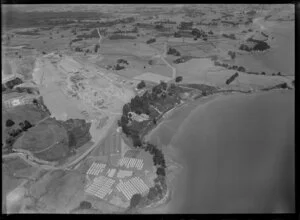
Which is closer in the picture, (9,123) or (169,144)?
(9,123)

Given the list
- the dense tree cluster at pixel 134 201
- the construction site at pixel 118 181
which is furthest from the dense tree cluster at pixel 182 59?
the dense tree cluster at pixel 134 201

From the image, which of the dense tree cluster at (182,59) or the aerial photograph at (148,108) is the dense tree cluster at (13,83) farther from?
the dense tree cluster at (182,59)

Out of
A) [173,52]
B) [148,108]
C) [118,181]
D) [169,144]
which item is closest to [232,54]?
[173,52]

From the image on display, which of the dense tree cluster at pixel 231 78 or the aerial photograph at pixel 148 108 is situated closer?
the aerial photograph at pixel 148 108

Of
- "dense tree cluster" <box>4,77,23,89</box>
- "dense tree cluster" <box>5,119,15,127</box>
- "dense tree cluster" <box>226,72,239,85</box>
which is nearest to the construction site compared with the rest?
"dense tree cluster" <box>5,119,15,127</box>

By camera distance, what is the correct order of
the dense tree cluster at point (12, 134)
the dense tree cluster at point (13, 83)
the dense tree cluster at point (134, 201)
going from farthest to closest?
1. the dense tree cluster at point (13, 83)
2. the dense tree cluster at point (12, 134)
3. the dense tree cluster at point (134, 201)

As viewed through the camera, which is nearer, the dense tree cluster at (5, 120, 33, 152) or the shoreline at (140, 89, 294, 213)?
the shoreline at (140, 89, 294, 213)

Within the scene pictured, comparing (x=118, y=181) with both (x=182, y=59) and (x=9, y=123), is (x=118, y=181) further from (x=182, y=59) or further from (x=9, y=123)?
(x=182, y=59)

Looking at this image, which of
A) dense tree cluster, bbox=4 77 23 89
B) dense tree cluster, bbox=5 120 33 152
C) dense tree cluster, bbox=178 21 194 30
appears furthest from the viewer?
dense tree cluster, bbox=178 21 194 30

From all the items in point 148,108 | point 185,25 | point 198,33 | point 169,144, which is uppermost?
point 185,25

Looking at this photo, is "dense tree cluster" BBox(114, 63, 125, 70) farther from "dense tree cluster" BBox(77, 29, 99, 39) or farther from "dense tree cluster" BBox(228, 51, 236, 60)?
"dense tree cluster" BBox(228, 51, 236, 60)
